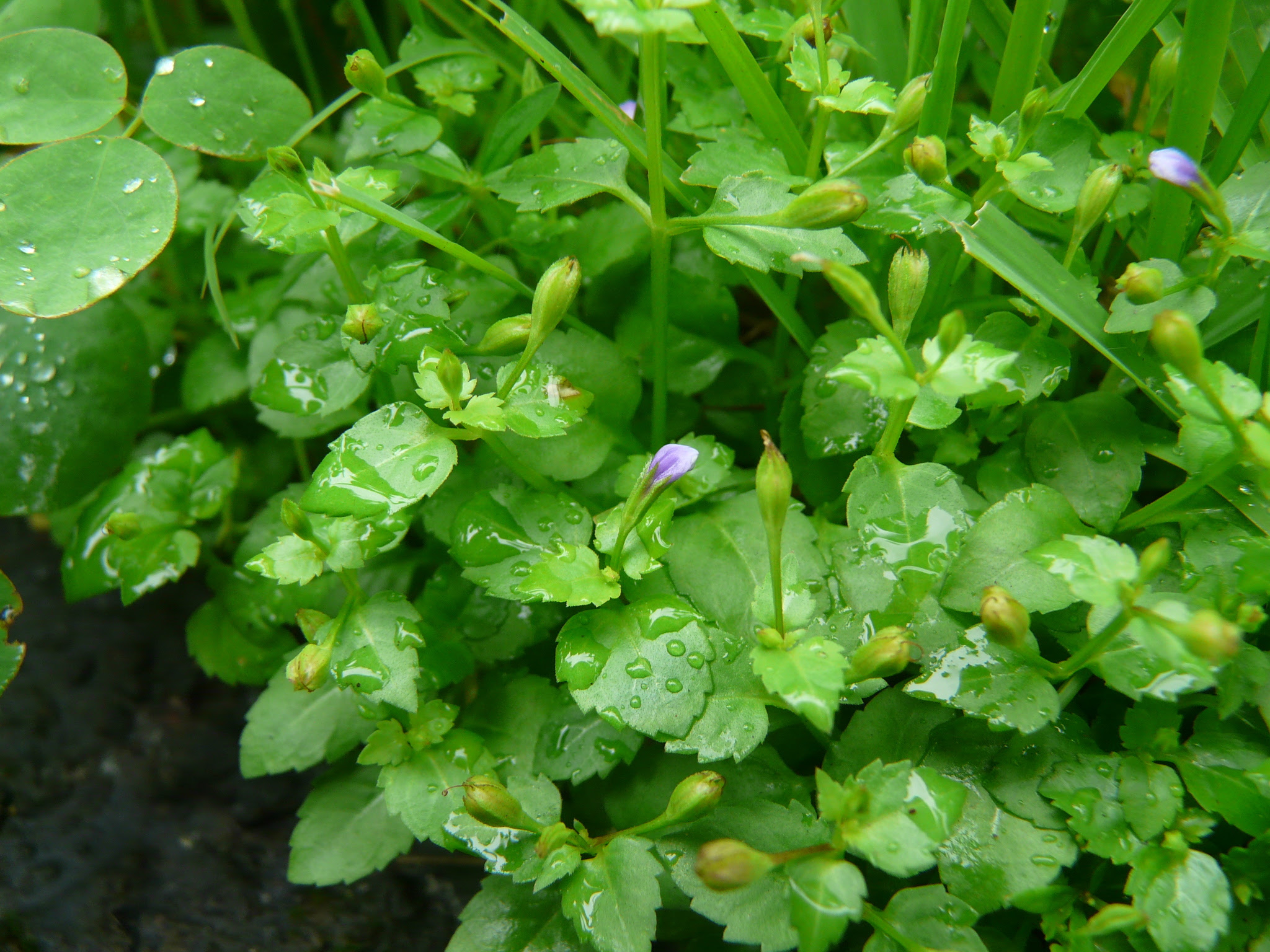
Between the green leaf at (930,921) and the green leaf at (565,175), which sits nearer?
the green leaf at (930,921)

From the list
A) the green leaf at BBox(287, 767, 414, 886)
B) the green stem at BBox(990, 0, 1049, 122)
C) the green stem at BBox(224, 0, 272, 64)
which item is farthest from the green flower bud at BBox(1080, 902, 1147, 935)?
the green stem at BBox(224, 0, 272, 64)

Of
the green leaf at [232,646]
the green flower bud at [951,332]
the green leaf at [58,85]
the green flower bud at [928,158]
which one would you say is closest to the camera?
the green flower bud at [951,332]

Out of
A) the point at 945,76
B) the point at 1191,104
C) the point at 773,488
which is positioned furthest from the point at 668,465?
the point at 1191,104

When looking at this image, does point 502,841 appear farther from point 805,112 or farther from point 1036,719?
point 805,112

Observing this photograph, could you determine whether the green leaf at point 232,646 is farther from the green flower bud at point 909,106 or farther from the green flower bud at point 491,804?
the green flower bud at point 909,106

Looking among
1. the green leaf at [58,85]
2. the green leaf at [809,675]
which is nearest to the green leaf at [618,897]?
the green leaf at [809,675]

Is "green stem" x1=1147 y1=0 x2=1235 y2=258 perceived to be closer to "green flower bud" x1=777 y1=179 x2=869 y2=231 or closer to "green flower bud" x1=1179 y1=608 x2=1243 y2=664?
"green flower bud" x1=777 y1=179 x2=869 y2=231

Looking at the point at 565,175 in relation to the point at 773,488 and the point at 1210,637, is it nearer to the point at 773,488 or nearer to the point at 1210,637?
the point at 773,488
